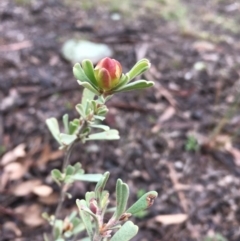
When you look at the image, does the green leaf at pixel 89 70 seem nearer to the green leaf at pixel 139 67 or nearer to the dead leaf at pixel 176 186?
the green leaf at pixel 139 67

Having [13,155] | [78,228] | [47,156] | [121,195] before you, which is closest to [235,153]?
[47,156]

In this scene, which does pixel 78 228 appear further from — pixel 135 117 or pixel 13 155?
pixel 135 117

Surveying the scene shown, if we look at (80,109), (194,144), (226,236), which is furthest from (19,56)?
(80,109)

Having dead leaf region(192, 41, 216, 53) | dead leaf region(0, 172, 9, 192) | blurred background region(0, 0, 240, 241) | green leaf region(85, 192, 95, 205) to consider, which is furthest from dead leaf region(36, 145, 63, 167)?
dead leaf region(192, 41, 216, 53)

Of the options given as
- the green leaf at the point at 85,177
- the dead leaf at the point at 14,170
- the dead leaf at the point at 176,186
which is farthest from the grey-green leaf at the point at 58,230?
the dead leaf at the point at 176,186

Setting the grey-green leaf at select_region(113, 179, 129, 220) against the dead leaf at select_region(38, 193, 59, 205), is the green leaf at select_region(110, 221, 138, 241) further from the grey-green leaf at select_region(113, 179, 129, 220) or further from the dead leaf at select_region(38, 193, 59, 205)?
the dead leaf at select_region(38, 193, 59, 205)

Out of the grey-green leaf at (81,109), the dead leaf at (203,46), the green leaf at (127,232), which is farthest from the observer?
the dead leaf at (203,46)
